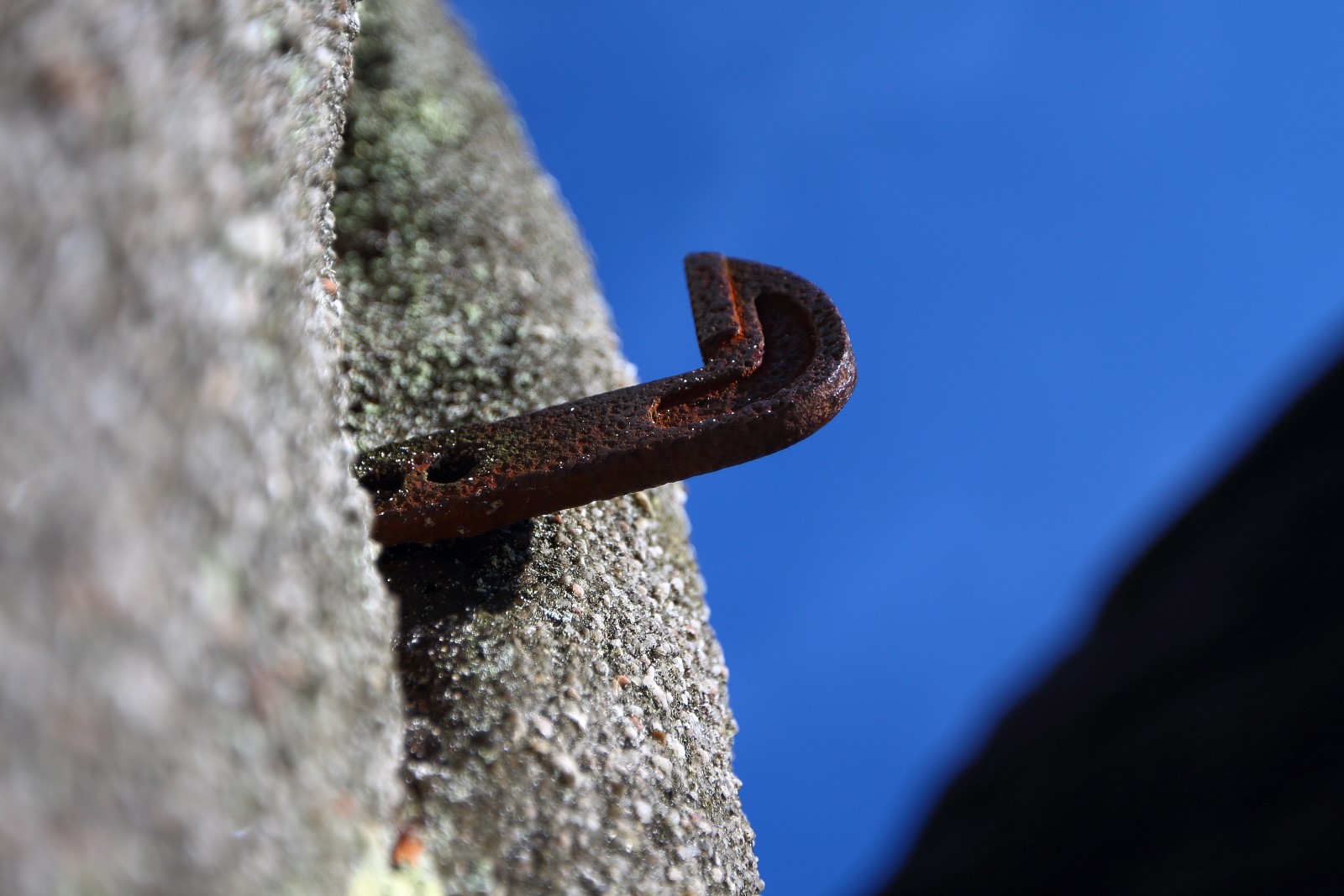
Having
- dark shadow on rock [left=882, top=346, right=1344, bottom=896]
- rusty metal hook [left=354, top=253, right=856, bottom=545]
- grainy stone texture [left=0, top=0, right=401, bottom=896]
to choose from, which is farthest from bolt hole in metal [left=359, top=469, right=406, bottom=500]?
dark shadow on rock [left=882, top=346, right=1344, bottom=896]

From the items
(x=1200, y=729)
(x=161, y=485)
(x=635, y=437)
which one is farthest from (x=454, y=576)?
(x=1200, y=729)

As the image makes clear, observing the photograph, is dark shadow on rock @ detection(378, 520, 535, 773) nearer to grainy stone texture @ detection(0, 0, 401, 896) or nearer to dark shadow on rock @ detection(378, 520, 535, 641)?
dark shadow on rock @ detection(378, 520, 535, 641)

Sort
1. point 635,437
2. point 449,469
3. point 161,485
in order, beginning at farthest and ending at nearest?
point 449,469, point 635,437, point 161,485

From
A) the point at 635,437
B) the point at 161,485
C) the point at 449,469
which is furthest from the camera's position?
the point at 449,469

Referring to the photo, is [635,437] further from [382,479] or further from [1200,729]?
[1200,729]

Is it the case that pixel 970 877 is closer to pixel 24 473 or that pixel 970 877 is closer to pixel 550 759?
pixel 550 759

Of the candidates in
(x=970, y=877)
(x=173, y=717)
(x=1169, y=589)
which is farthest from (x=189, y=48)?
(x=1169, y=589)

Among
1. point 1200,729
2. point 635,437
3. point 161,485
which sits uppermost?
point 635,437
